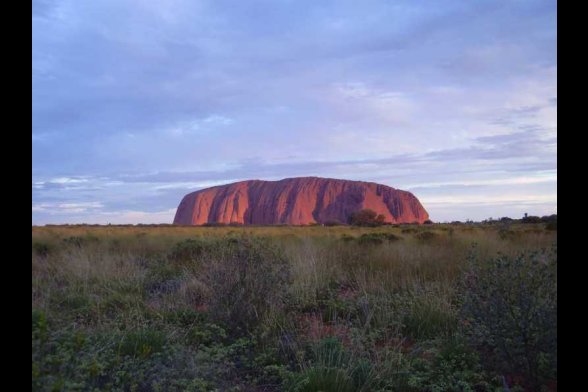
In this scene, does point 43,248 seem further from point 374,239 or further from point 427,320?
point 427,320

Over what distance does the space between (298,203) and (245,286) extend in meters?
78.8

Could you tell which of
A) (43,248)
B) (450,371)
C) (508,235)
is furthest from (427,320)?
(508,235)

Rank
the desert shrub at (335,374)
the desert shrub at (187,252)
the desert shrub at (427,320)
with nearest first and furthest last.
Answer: the desert shrub at (335,374) → the desert shrub at (427,320) → the desert shrub at (187,252)

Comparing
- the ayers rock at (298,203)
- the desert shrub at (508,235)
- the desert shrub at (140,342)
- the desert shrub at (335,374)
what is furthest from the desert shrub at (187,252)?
the ayers rock at (298,203)

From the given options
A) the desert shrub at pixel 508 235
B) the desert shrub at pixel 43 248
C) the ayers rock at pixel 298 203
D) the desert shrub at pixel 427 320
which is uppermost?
the ayers rock at pixel 298 203

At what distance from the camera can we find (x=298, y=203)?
85062 millimetres

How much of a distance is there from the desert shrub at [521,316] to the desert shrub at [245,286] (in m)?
2.66

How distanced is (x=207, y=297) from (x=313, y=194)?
80.9 m

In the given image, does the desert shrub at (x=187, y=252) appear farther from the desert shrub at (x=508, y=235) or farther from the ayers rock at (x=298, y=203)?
the ayers rock at (x=298, y=203)

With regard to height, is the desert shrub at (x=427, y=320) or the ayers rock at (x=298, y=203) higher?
the ayers rock at (x=298, y=203)

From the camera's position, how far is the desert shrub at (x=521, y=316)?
425cm
